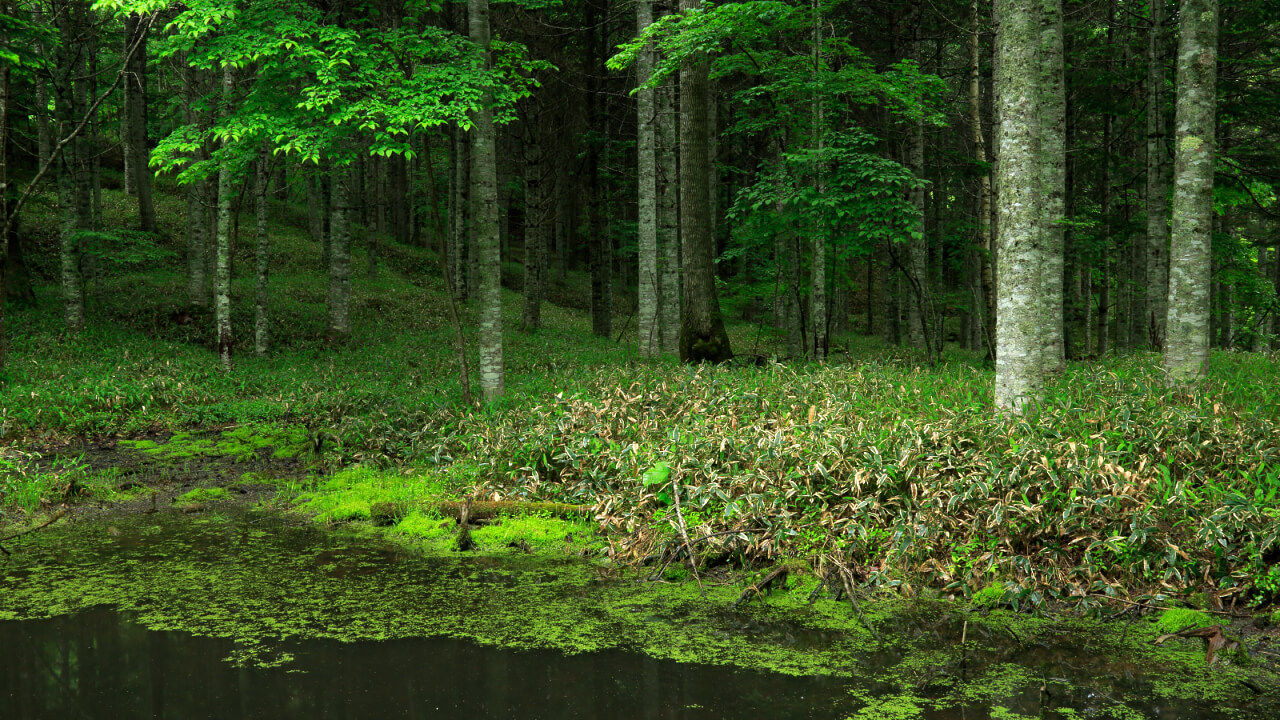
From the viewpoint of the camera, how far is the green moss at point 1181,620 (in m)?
4.42

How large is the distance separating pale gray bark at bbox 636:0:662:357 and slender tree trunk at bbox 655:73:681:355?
0.28 m

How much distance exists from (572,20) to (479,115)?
1751 cm

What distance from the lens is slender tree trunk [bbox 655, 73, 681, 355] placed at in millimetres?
14820

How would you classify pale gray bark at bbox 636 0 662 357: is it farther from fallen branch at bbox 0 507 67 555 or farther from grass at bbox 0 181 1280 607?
fallen branch at bbox 0 507 67 555

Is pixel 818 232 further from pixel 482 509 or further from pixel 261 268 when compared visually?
pixel 261 268

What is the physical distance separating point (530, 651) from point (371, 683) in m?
0.89

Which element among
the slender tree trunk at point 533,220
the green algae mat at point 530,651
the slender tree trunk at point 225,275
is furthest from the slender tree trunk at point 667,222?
the green algae mat at point 530,651

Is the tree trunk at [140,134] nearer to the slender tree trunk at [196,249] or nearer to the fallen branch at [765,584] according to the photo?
the slender tree trunk at [196,249]

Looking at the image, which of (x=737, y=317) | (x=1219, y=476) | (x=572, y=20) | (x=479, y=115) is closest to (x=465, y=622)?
(x=1219, y=476)

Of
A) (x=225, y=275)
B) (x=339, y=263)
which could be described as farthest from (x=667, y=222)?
(x=225, y=275)

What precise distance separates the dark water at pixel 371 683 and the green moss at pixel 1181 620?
2.21m

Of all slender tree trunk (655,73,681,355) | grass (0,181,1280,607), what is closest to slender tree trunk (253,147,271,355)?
grass (0,181,1280,607)

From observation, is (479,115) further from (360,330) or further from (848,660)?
(360,330)

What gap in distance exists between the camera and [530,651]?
4352 mm
